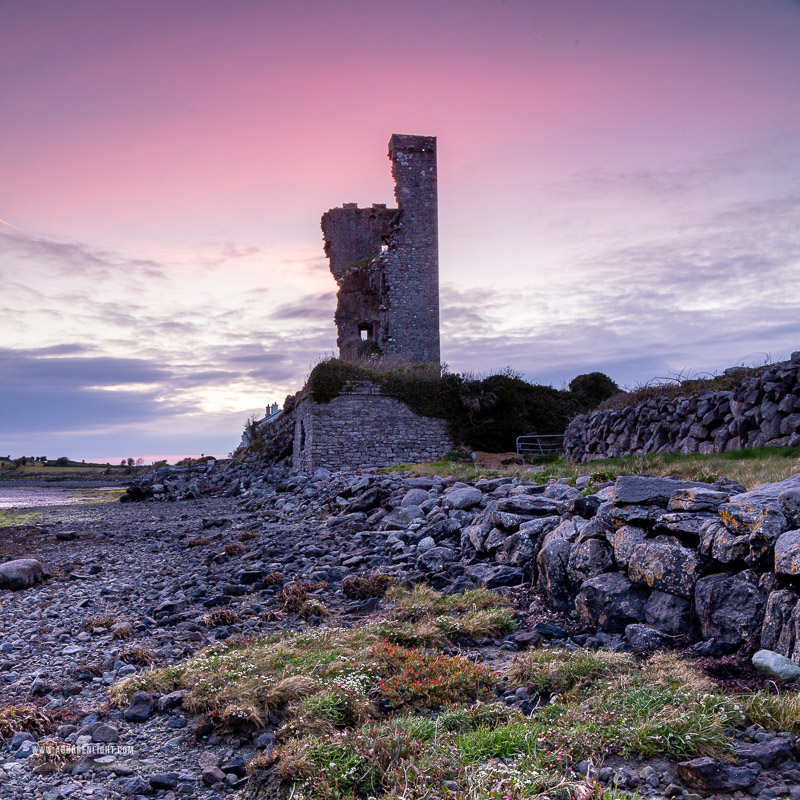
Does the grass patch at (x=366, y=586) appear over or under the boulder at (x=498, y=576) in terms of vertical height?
under

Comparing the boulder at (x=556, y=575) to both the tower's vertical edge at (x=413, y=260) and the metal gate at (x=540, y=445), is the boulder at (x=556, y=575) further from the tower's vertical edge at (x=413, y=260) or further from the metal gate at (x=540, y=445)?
the tower's vertical edge at (x=413, y=260)

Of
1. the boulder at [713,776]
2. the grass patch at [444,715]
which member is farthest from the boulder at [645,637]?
the boulder at [713,776]

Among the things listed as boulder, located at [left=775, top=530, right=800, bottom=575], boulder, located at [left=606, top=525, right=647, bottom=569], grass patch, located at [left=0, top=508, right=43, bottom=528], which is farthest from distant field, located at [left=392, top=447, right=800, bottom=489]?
grass patch, located at [left=0, top=508, right=43, bottom=528]

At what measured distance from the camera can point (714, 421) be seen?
536 inches

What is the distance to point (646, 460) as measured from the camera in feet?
39.3

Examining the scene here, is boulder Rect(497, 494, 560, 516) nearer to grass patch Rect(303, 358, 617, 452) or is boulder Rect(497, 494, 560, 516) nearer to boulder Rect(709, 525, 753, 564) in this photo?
boulder Rect(709, 525, 753, 564)

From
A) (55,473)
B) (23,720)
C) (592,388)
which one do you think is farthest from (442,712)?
(55,473)

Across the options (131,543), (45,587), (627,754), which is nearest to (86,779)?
(627,754)

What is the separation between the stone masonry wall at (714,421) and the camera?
1184 centimetres

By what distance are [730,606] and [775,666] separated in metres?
0.78

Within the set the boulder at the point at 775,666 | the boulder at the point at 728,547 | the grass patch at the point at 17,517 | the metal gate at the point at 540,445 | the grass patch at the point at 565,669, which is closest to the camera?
the boulder at the point at 775,666

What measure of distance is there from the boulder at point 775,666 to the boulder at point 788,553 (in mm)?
596

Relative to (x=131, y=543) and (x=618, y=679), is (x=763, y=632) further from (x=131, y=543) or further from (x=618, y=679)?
(x=131, y=543)

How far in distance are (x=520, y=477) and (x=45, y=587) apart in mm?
8501
